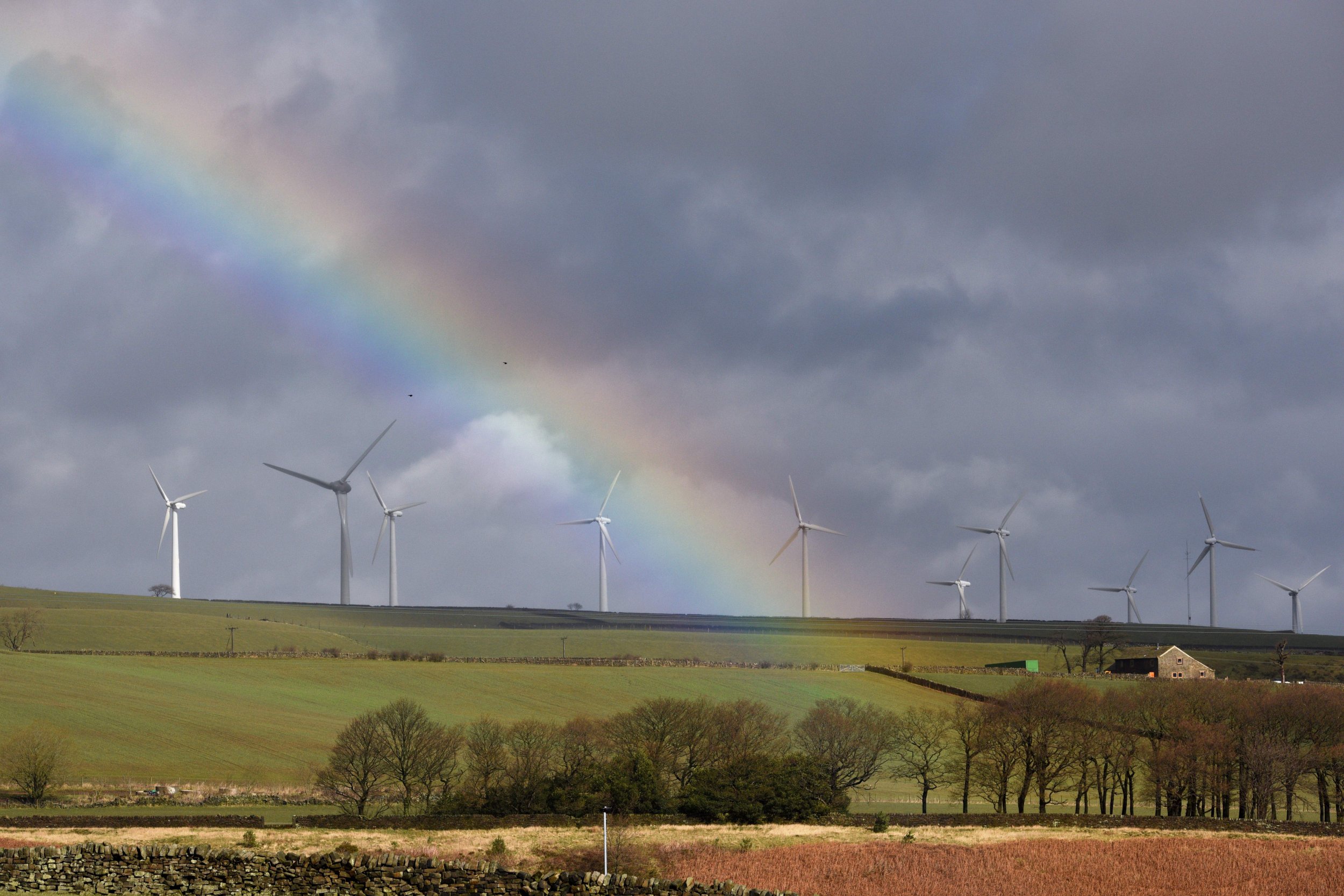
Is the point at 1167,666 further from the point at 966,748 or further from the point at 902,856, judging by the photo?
the point at 902,856

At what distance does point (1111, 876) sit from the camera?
1759 inches

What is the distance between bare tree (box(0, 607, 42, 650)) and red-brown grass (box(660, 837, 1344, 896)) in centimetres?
13475

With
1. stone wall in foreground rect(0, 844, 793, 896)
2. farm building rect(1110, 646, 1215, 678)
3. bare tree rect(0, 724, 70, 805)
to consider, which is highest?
stone wall in foreground rect(0, 844, 793, 896)

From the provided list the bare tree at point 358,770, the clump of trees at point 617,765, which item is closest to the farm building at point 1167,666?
the clump of trees at point 617,765

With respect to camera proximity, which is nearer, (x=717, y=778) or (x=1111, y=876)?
(x=1111, y=876)

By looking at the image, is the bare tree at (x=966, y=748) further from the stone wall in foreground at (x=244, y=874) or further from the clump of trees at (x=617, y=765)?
the stone wall in foreground at (x=244, y=874)

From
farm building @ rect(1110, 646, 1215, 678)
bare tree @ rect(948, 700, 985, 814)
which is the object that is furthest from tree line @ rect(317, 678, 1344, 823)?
farm building @ rect(1110, 646, 1215, 678)

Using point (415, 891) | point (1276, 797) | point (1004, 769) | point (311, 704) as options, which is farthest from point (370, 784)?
point (1276, 797)

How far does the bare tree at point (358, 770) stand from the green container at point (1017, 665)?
4784 inches

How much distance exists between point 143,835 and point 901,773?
60.3m

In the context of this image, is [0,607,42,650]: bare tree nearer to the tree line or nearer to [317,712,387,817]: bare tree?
the tree line

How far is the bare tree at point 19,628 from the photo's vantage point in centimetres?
16375

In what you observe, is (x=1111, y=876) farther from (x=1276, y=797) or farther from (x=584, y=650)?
(x=584, y=650)

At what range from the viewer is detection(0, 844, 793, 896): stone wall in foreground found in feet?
124
